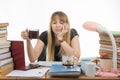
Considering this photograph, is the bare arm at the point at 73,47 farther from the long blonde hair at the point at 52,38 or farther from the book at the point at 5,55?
the book at the point at 5,55

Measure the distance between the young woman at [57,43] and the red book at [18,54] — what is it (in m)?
0.58

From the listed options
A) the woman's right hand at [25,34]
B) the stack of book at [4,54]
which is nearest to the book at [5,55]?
the stack of book at [4,54]

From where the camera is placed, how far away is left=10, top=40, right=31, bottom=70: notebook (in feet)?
5.26

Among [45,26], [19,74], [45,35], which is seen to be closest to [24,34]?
[19,74]

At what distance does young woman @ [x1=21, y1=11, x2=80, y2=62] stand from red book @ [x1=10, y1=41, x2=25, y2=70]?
58cm

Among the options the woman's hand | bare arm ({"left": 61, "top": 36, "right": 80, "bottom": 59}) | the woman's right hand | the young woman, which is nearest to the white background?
the young woman

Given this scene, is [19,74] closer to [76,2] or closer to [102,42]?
[102,42]

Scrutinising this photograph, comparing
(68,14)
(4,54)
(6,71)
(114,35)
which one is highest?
(68,14)

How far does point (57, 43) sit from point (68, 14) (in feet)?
3.56

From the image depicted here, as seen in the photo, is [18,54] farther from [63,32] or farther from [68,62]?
[63,32]

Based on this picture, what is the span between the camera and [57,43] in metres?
2.59

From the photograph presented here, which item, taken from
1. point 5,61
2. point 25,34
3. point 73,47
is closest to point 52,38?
point 73,47

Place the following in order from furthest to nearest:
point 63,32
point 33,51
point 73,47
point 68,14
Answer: point 68,14 → point 73,47 → point 33,51 → point 63,32

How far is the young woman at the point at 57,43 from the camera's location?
2.34 metres
